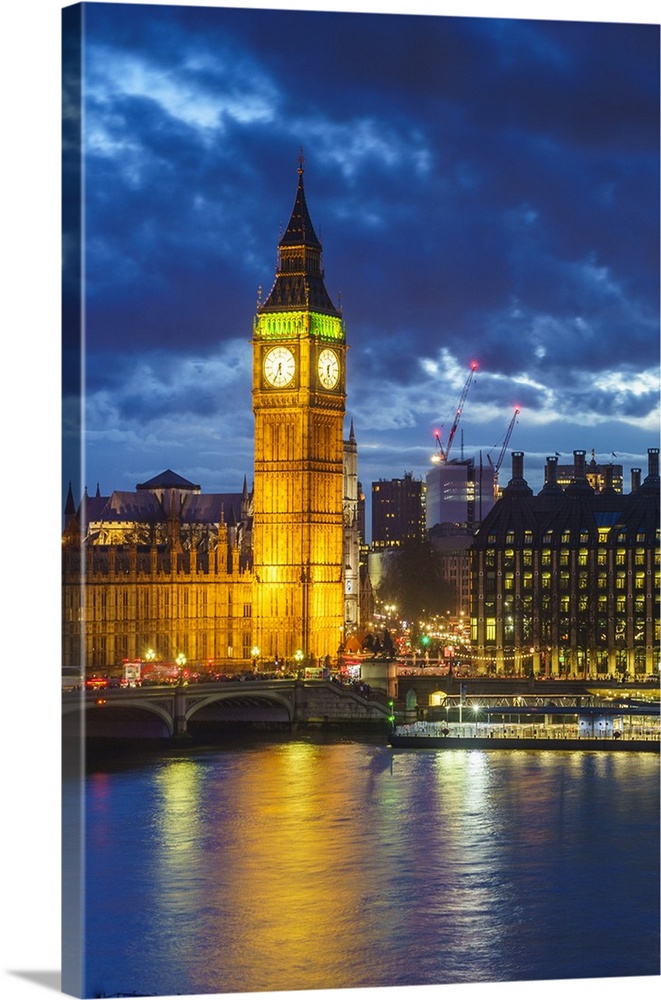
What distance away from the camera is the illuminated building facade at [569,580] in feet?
212

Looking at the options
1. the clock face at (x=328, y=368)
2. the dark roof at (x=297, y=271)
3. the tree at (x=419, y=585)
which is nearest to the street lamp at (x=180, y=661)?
the clock face at (x=328, y=368)

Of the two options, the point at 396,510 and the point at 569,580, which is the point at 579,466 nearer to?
the point at 569,580

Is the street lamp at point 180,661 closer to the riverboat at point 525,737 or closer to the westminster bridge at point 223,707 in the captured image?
the westminster bridge at point 223,707

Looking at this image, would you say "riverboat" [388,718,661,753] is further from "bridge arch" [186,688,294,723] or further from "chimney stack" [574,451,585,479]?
"chimney stack" [574,451,585,479]

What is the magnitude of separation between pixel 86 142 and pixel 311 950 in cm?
1011

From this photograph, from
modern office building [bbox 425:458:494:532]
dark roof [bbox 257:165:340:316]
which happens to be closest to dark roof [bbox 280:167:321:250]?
dark roof [bbox 257:165:340:316]

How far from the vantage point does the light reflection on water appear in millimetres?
22328

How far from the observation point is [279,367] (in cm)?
6769

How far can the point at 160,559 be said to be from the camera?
6662 cm

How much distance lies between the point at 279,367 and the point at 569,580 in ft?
39.0

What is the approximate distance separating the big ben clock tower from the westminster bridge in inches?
433

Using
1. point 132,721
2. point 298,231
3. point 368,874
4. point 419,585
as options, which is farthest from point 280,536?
point 368,874

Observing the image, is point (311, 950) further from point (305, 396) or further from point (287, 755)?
point (305, 396)
